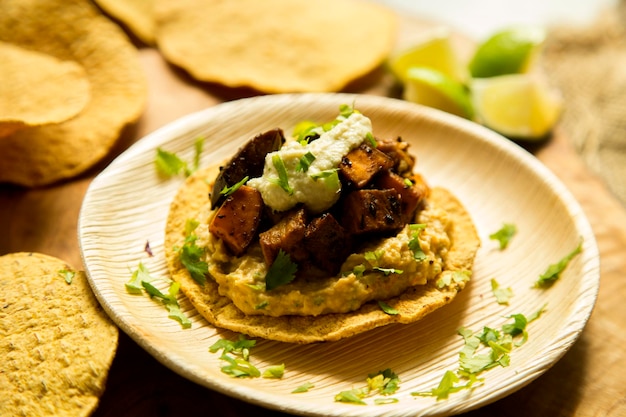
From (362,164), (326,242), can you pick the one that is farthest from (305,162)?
(326,242)

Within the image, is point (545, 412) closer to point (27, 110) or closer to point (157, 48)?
point (27, 110)

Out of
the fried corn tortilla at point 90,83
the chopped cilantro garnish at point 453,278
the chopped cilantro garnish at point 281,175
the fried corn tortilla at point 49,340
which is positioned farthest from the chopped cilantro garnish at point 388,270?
the fried corn tortilla at point 90,83

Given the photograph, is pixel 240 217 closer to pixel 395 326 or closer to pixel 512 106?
pixel 395 326

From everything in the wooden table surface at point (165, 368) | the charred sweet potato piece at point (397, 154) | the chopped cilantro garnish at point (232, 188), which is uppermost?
the charred sweet potato piece at point (397, 154)

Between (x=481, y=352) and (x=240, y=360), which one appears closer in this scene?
(x=240, y=360)

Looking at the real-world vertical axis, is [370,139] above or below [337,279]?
above

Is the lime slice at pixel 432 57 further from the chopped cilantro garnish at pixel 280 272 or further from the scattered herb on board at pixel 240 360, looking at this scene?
the scattered herb on board at pixel 240 360

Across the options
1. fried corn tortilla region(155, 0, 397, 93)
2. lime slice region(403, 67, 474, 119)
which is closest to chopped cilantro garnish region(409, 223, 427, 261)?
lime slice region(403, 67, 474, 119)
